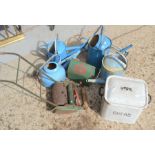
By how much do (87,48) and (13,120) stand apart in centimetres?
127

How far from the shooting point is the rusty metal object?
116 inches

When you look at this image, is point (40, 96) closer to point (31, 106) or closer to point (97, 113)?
point (31, 106)

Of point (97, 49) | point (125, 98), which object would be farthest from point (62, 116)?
point (97, 49)

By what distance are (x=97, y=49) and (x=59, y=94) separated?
0.71m

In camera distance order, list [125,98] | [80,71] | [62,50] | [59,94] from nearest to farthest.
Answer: [125,98] < [59,94] < [80,71] < [62,50]

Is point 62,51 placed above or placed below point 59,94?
above

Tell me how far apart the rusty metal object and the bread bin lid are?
497mm

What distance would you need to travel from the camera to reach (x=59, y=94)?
3000mm

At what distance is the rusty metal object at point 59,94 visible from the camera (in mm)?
2955

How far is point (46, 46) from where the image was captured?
142 inches

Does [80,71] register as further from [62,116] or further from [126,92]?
[126,92]

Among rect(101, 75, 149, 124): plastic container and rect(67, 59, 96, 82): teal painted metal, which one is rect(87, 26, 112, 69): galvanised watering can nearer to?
rect(67, 59, 96, 82): teal painted metal

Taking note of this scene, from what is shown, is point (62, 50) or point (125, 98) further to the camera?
point (62, 50)
